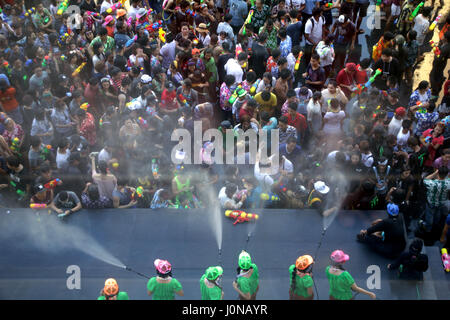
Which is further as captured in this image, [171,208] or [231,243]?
[171,208]

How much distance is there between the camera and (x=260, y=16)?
426 inches

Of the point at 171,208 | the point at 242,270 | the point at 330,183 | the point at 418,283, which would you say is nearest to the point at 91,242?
the point at 171,208

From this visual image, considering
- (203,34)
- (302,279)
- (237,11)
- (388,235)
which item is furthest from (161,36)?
(302,279)

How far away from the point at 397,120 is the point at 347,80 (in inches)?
55.1

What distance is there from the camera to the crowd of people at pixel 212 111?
25.5 ft

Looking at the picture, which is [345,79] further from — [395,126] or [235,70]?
[235,70]

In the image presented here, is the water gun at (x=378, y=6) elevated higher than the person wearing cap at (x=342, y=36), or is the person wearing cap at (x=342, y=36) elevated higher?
the water gun at (x=378, y=6)

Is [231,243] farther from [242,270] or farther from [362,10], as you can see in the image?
[362,10]

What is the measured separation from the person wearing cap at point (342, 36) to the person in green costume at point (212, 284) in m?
6.55

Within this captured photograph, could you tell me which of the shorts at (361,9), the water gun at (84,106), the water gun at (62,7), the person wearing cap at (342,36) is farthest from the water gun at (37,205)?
the shorts at (361,9)

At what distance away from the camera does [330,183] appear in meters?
7.78

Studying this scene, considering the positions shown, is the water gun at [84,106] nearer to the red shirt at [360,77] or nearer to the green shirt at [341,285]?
the red shirt at [360,77]

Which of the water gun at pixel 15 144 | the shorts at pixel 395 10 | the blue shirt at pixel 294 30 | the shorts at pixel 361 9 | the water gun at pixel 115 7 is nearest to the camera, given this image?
the water gun at pixel 15 144

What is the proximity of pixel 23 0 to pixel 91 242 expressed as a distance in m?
8.26
